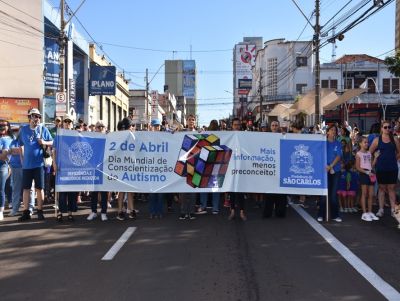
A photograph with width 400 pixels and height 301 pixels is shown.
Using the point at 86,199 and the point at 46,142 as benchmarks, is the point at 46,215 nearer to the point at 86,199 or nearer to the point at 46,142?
the point at 46,142

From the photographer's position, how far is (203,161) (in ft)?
33.0

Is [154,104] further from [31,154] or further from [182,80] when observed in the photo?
[182,80]

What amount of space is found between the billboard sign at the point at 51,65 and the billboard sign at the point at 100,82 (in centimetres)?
334

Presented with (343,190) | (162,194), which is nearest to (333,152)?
(343,190)

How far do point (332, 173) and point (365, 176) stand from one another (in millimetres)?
891

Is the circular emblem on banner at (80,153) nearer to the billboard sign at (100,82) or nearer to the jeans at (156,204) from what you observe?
the jeans at (156,204)

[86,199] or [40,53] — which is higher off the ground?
[40,53]

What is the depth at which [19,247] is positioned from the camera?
25.1 ft

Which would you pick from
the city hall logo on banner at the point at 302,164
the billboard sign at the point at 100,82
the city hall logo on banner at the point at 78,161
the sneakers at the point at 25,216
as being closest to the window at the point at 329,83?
the billboard sign at the point at 100,82

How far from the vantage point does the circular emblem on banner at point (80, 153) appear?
9.84 metres

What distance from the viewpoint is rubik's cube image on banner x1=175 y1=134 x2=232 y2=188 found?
10.0 meters

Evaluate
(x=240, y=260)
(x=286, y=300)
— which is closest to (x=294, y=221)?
(x=240, y=260)

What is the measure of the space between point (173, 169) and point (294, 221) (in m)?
2.55

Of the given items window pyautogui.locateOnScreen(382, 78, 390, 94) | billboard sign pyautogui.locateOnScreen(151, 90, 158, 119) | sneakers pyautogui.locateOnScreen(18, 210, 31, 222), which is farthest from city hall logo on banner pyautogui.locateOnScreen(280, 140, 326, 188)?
window pyautogui.locateOnScreen(382, 78, 390, 94)
